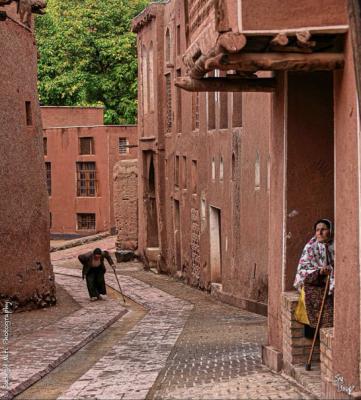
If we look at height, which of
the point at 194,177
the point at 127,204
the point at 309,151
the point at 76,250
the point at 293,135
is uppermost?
the point at 293,135

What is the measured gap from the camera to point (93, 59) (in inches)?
2211

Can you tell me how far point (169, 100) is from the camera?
33.0 meters

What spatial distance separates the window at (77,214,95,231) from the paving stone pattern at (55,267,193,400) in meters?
26.5

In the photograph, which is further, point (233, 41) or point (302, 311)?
point (302, 311)

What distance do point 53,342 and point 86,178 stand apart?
33.2m

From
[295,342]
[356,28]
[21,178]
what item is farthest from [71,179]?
[356,28]

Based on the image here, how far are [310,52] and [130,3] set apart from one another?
1886 inches

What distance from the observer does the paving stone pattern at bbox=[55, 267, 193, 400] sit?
12.1 meters

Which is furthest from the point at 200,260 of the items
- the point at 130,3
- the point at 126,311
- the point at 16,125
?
the point at 130,3

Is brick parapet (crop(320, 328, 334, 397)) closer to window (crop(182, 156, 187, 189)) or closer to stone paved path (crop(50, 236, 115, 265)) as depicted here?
window (crop(182, 156, 187, 189))

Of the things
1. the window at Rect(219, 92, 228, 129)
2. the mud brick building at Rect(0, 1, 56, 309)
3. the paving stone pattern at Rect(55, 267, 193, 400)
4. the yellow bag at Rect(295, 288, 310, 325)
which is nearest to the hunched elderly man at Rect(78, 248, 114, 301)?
the mud brick building at Rect(0, 1, 56, 309)

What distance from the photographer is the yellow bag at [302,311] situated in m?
11.6

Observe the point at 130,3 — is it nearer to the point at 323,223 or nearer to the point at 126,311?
the point at 126,311

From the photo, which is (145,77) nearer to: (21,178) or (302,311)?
(21,178)
